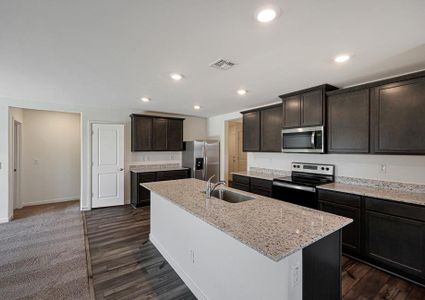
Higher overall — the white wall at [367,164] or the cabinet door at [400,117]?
the cabinet door at [400,117]

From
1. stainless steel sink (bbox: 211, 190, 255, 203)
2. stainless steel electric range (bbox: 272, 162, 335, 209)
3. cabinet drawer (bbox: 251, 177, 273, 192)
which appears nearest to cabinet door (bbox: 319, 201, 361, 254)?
stainless steel electric range (bbox: 272, 162, 335, 209)

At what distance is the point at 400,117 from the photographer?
2.46 m

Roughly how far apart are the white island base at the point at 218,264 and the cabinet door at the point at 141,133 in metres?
2.64

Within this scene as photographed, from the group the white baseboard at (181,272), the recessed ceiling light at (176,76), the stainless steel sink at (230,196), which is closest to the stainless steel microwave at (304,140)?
the stainless steel sink at (230,196)

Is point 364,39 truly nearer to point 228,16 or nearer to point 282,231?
point 228,16

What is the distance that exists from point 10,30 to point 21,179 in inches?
183

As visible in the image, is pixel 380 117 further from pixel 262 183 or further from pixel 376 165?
pixel 262 183

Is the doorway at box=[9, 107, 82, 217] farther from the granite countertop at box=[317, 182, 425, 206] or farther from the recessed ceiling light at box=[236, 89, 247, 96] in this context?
the granite countertop at box=[317, 182, 425, 206]

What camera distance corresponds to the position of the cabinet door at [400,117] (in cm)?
233

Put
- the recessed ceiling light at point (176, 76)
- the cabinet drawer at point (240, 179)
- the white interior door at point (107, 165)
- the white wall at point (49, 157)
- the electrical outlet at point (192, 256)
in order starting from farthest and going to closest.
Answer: the white wall at point (49, 157) → the white interior door at point (107, 165) → the cabinet drawer at point (240, 179) → the recessed ceiling light at point (176, 76) → the electrical outlet at point (192, 256)

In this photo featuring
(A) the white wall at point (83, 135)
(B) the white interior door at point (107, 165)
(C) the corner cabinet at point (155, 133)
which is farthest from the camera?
(C) the corner cabinet at point (155, 133)

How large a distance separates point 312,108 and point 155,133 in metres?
3.69

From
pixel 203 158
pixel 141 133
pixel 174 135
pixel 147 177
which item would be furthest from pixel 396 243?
pixel 141 133

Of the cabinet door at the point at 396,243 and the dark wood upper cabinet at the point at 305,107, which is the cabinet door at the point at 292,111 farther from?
the cabinet door at the point at 396,243
